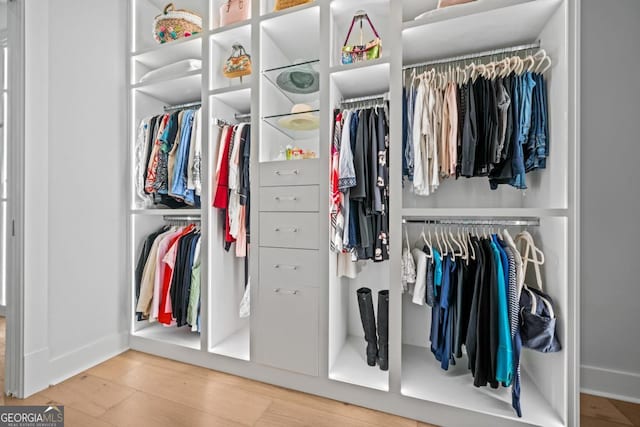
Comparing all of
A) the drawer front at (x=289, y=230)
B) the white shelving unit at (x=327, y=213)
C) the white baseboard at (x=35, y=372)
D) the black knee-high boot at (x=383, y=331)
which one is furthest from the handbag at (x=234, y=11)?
the white baseboard at (x=35, y=372)

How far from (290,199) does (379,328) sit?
892 mm

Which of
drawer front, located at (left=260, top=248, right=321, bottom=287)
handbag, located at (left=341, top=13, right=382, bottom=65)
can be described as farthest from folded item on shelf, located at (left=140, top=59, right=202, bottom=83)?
drawer front, located at (left=260, top=248, right=321, bottom=287)

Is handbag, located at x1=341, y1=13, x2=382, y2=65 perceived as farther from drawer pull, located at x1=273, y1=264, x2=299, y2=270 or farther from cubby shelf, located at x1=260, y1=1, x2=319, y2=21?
drawer pull, located at x1=273, y1=264, x2=299, y2=270

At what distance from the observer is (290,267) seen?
64.9 inches

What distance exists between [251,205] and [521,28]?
1.76 metres

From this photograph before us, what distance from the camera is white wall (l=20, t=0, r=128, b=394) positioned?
5.22 ft

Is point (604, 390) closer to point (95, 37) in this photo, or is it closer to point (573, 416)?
point (573, 416)

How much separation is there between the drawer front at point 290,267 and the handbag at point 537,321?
39.7 inches

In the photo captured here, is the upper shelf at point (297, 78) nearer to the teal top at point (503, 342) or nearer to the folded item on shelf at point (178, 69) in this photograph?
the folded item on shelf at point (178, 69)

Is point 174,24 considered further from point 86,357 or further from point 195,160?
point 86,357

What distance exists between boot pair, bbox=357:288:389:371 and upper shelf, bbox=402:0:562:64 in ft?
4.69

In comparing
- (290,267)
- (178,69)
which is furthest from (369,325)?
(178,69)

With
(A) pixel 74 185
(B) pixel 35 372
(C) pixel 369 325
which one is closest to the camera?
(B) pixel 35 372

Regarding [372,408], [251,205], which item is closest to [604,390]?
[372,408]
